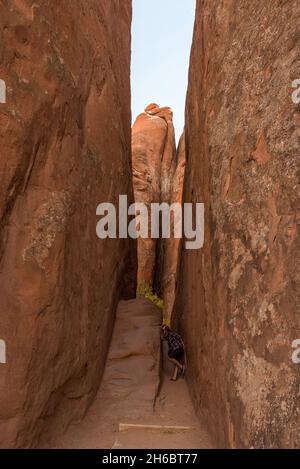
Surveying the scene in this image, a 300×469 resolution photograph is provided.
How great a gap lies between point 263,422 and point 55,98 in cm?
519

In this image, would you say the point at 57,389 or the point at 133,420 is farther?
the point at 133,420

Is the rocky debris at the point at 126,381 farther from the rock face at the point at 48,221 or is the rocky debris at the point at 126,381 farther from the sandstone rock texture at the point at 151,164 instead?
the sandstone rock texture at the point at 151,164

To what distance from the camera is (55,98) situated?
20.5 feet

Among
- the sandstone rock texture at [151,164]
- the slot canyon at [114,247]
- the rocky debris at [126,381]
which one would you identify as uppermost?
the sandstone rock texture at [151,164]

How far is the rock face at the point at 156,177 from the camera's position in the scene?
69.7 ft

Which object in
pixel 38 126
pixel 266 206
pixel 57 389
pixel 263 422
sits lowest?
pixel 57 389

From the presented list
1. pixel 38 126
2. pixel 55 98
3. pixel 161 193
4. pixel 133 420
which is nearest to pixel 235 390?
pixel 133 420

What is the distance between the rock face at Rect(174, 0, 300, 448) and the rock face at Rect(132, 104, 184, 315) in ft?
46.6

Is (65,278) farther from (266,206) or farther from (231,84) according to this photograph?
(231,84)

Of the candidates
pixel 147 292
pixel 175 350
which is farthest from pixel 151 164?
pixel 175 350

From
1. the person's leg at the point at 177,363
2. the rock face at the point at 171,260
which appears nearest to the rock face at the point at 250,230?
the person's leg at the point at 177,363

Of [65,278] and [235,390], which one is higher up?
[65,278]

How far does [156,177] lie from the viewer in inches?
922

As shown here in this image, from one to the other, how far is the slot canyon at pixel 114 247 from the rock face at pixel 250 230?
0.02 meters
